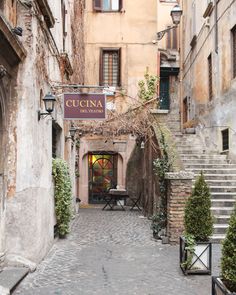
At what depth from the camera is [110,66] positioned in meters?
21.9

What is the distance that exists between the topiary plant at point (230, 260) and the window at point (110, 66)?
661 inches

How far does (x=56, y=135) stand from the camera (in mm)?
13250

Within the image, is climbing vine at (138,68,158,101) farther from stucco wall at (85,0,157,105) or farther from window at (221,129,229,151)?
window at (221,129,229,151)

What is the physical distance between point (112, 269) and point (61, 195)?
Answer: 3.42 metres

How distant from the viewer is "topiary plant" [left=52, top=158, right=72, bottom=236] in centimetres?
1137

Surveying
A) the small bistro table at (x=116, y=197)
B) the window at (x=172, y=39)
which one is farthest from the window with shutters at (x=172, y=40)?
the small bistro table at (x=116, y=197)

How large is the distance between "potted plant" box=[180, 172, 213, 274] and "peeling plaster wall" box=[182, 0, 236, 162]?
21.5 feet

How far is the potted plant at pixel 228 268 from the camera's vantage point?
16.3 feet

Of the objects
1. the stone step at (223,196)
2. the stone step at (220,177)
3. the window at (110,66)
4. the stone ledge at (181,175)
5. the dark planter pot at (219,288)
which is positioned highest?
the window at (110,66)

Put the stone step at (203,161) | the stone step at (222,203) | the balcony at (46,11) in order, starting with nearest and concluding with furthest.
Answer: the balcony at (46,11)
the stone step at (222,203)
the stone step at (203,161)

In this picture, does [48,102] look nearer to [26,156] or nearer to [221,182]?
[26,156]

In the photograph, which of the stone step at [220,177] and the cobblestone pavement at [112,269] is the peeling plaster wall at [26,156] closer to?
the cobblestone pavement at [112,269]

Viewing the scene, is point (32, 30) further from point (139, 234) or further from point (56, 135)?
point (139, 234)

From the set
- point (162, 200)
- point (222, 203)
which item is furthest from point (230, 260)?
point (222, 203)
